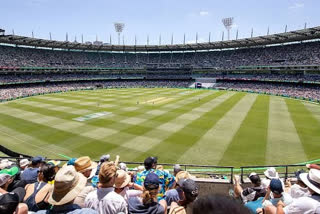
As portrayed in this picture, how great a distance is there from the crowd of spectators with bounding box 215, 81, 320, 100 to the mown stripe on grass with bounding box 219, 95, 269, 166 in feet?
106

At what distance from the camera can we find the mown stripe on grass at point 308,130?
56.3ft

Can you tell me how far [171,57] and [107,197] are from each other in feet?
322

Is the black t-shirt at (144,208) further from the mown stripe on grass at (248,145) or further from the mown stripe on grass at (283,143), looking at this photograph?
the mown stripe on grass at (283,143)

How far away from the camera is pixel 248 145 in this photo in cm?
1822

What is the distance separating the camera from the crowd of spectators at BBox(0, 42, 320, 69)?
64188mm

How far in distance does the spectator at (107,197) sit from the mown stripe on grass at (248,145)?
43.4 feet

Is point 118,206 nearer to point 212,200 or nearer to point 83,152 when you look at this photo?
point 212,200

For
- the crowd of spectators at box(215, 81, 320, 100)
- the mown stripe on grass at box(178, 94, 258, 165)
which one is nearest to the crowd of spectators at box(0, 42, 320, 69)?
the crowd of spectators at box(215, 81, 320, 100)

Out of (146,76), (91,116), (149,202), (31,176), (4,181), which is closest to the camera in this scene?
(149,202)

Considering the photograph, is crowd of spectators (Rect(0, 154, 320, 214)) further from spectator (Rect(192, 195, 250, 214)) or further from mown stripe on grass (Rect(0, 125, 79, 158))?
mown stripe on grass (Rect(0, 125, 79, 158))

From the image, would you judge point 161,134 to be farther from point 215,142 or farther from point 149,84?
point 149,84

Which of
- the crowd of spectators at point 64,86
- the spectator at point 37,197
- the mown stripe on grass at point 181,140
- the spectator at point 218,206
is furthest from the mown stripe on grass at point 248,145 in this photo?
the crowd of spectators at point 64,86

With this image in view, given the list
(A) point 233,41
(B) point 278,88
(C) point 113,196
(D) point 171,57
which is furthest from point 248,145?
(D) point 171,57

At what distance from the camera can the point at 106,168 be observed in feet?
12.0
